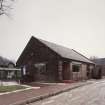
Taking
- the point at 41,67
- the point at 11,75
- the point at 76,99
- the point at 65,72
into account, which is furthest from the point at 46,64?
the point at 76,99

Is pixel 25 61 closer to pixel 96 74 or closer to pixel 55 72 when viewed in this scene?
pixel 55 72

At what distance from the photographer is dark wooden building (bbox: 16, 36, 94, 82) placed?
30062 millimetres

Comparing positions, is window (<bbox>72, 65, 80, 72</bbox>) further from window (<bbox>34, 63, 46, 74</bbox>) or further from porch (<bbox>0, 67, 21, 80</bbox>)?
porch (<bbox>0, 67, 21, 80</bbox>)

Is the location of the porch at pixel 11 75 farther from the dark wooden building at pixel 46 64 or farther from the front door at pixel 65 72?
the front door at pixel 65 72

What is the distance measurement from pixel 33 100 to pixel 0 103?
2.05 metres

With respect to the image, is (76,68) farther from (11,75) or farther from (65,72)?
(11,75)

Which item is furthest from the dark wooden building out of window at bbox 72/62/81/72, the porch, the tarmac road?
the tarmac road

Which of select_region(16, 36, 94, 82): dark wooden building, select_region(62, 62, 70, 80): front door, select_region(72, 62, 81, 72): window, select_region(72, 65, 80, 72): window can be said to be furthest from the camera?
select_region(72, 65, 80, 72): window

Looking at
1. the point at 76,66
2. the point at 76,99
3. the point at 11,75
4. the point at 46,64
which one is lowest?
the point at 76,99

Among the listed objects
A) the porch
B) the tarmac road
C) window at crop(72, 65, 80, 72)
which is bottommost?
→ the tarmac road

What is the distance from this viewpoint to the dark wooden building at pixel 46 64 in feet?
98.6

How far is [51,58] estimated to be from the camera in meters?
30.6

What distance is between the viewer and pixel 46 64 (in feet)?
102

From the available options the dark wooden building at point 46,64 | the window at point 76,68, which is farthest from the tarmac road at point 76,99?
the window at point 76,68
